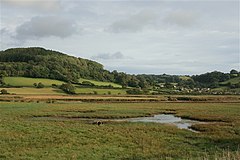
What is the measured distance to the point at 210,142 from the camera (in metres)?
26.9

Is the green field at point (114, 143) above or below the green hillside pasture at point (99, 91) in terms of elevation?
below

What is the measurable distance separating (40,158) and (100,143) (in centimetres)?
632

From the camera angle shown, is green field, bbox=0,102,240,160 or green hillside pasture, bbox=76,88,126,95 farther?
green hillside pasture, bbox=76,88,126,95

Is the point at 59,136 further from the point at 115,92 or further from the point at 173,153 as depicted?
the point at 115,92

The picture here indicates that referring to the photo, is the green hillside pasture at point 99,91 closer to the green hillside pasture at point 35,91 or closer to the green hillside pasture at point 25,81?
the green hillside pasture at point 35,91

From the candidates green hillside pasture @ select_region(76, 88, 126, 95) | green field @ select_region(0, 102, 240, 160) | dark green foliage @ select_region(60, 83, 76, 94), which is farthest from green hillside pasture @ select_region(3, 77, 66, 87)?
green field @ select_region(0, 102, 240, 160)

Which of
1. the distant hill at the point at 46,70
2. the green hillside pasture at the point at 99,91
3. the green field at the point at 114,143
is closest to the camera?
the green field at the point at 114,143

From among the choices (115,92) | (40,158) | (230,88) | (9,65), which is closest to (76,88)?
(115,92)

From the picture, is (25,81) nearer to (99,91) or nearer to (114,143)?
(99,91)

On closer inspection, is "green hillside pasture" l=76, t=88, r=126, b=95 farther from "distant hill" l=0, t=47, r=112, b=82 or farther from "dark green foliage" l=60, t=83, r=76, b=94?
"distant hill" l=0, t=47, r=112, b=82

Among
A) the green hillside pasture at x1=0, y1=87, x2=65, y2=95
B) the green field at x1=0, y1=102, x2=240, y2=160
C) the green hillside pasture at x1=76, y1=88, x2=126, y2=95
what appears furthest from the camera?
the green hillside pasture at x1=76, y1=88, x2=126, y2=95

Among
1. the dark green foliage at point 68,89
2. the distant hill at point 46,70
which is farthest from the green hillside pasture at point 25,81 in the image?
the dark green foliage at point 68,89

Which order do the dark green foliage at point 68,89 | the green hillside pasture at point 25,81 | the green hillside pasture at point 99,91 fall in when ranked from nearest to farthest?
the dark green foliage at point 68,89 → the green hillside pasture at point 99,91 → the green hillside pasture at point 25,81

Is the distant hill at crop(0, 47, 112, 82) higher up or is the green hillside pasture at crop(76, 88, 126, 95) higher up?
the distant hill at crop(0, 47, 112, 82)
